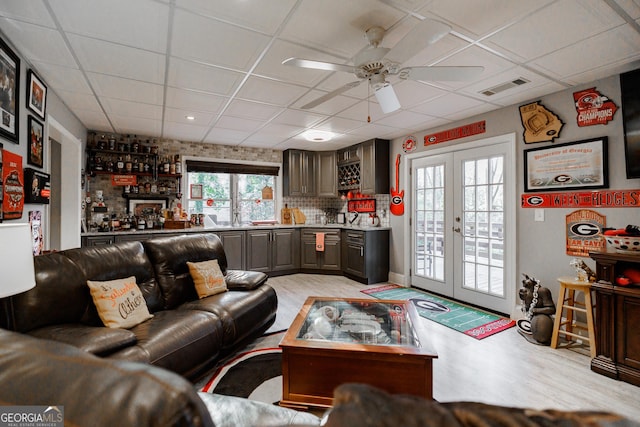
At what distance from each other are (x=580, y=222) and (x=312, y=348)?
2.95m

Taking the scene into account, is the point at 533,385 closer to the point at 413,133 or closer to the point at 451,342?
the point at 451,342

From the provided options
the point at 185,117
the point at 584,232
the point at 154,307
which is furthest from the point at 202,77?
the point at 584,232

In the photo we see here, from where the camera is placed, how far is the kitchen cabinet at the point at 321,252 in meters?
5.63

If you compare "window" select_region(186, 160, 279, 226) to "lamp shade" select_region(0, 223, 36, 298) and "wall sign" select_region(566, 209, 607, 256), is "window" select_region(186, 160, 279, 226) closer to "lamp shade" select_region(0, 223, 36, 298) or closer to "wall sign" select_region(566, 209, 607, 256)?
"lamp shade" select_region(0, 223, 36, 298)

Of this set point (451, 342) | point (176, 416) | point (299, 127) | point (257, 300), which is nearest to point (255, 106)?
point (299, 127)

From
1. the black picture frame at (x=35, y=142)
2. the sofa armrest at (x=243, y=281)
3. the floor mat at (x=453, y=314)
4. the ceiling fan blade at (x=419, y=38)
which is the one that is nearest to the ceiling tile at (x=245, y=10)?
the ceiling fan blade at (x=419, y=38)

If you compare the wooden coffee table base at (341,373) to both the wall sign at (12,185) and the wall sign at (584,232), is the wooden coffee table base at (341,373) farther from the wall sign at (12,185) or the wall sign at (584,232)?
the wall sign at (584,232)

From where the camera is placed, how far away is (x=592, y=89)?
110 inches

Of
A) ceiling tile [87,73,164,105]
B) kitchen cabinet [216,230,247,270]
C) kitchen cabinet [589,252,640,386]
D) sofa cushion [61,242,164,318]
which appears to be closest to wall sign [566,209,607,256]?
kitchen cabinet [589,252,640,386]

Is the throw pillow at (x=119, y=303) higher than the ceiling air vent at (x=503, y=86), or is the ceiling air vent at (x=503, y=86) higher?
the ceiling air vent at (x=503, y=86)

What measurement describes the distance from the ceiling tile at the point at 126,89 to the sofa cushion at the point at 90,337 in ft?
7.11

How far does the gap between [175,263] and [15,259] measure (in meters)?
1.46

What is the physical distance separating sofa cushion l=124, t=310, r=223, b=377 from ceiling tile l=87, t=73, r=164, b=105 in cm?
216

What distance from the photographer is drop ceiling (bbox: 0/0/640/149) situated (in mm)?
1798
